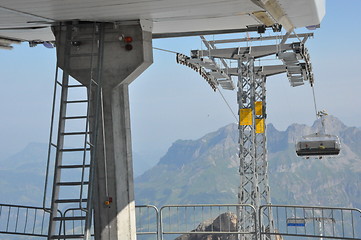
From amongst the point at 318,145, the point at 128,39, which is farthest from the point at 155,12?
the point at 318,145

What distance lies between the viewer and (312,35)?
23625 millimetres

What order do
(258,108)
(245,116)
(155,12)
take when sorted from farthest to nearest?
(258,108)
(245,116)
(155,12)

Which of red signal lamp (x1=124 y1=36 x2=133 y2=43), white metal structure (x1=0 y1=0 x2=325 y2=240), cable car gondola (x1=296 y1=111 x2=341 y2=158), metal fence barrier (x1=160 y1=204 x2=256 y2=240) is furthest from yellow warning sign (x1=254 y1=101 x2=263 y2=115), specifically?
red signal lamp (x1=124 y1=36 x2=133 y2=43)

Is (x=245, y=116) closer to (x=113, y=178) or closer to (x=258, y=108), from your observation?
(x=258, y=108)

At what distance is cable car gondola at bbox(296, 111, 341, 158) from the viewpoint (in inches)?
986

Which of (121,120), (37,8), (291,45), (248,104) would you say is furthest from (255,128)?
(37,8)

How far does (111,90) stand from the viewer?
1267 centimetres

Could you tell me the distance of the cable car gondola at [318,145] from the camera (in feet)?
82.2

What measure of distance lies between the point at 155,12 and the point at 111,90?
2.00 meters

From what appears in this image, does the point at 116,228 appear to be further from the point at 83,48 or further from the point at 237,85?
the point at 237,85

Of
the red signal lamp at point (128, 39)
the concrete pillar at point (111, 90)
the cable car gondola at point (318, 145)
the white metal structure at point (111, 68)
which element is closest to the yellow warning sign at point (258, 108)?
the cable car gondola at point (318, 145)

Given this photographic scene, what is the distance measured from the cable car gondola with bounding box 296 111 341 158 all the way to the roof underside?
41.2ft

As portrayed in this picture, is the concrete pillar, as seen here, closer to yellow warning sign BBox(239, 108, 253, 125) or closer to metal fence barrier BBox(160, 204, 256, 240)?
metal fence barrier BBox(160, 204, 256, 240)

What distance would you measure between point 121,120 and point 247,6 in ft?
12.5
